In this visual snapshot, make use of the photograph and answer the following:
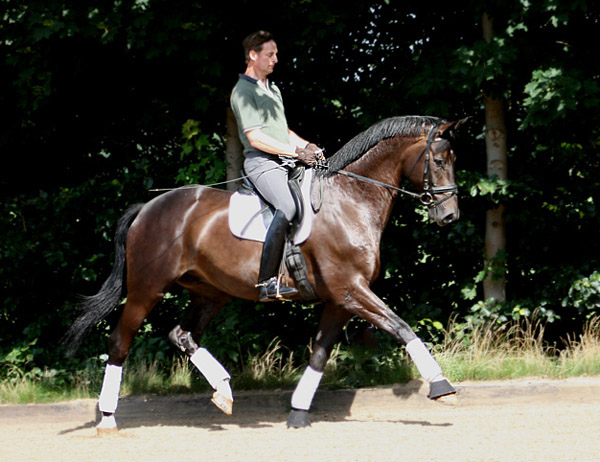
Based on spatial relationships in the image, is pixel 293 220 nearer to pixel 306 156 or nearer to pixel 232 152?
pixel 306 156

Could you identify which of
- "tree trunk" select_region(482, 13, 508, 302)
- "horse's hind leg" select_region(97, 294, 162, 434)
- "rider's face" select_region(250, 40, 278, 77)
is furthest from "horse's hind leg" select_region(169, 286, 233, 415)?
"tree trunk" select_region(482, 13, 508, 302)

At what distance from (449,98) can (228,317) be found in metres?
3.40

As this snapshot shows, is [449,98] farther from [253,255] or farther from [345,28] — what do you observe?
[253,255]

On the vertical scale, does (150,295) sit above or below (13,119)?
below

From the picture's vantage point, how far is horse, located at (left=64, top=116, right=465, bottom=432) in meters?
6.46

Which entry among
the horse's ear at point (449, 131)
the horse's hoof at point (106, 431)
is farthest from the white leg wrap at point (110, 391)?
the horse's ear at point (449, 131)

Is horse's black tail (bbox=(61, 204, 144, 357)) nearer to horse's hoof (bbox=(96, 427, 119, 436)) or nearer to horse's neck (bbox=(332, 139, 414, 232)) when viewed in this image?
horse's hoof (bbox=(96, 427, 119, 436))

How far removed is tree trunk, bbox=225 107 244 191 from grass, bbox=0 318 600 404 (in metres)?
1.91

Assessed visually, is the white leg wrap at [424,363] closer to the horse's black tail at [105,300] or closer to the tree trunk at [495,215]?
the tree trunk at [495,215]

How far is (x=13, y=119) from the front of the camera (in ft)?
31.3

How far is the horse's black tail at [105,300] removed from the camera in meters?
7.20

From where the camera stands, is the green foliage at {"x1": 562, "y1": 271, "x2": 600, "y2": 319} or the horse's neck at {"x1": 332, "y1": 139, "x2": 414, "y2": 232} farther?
the green foliage at {"x1": 562, "y1": 271, "x2": 600, "y2": 319}

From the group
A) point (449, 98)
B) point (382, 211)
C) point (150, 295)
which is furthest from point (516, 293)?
point (150, 295)

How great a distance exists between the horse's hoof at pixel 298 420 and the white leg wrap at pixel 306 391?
1.7 inches
